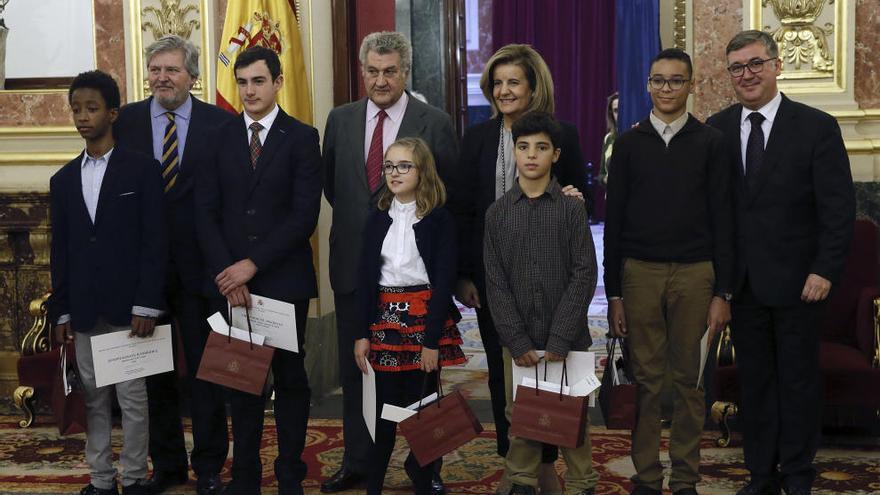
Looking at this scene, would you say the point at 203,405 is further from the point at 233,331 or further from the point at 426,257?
the point at 426,257

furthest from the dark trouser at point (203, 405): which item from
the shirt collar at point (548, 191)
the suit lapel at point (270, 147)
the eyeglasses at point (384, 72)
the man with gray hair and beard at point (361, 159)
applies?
the shirt collar at point (548, 191)

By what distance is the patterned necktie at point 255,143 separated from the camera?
3.80 meters

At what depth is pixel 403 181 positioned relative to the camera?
3648 millimetres

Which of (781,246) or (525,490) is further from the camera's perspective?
(781,246)

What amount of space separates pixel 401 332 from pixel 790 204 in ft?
4.79

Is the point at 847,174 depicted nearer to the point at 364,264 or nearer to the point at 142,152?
the point at 364,264

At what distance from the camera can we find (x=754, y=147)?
380 centimetres

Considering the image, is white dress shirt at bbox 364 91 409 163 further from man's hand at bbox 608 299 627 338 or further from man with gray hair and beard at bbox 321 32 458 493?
man's hand at bbox 608 299 627 338

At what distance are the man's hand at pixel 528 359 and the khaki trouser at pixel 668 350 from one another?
412 millimetres

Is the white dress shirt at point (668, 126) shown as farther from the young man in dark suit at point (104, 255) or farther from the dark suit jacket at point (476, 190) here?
the young man in dark suit at point (104, 255)

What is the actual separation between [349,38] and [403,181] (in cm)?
242

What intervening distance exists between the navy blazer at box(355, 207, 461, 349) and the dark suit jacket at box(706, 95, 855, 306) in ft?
3.46

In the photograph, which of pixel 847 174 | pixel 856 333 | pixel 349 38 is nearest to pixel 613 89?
pixel 349 38

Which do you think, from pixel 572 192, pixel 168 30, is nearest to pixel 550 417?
pixel 572 192
